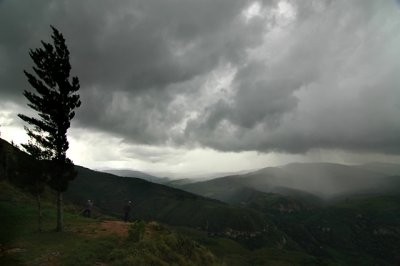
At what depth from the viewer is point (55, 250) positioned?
29.7 m

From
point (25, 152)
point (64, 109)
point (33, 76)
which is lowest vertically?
point (25, 152)

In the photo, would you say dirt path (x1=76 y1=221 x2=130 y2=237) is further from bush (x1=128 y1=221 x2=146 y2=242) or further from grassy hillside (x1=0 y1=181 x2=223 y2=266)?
bush (x1=128 y1=221 x2=146 y2=242)

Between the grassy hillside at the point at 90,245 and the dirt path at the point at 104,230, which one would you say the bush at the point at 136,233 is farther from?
the dirt path at the point at 104,230

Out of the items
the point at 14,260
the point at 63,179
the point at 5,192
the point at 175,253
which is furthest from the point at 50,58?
the point at 5,192

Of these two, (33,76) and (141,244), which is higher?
(33,76)

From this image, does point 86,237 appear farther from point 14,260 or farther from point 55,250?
point 14,260

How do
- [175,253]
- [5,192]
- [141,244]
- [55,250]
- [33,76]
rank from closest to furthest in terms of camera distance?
1. [55,250]
2. [141,244]
3. [175,253]
4. [33,76]
5. [5,192]

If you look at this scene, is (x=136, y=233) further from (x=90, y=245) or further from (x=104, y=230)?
(x=104, y=230)

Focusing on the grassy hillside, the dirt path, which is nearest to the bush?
the grassy hillside

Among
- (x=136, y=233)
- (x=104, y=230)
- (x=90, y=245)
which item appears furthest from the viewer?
(x=104, y=230)

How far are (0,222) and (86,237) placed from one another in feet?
36.1

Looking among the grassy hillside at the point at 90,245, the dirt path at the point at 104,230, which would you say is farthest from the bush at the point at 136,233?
the dirt path at the point at 104,230

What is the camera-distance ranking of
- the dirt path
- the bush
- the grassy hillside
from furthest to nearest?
the dirt path
the bush
the grassy hillside

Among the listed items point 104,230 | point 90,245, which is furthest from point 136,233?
point 104,230
